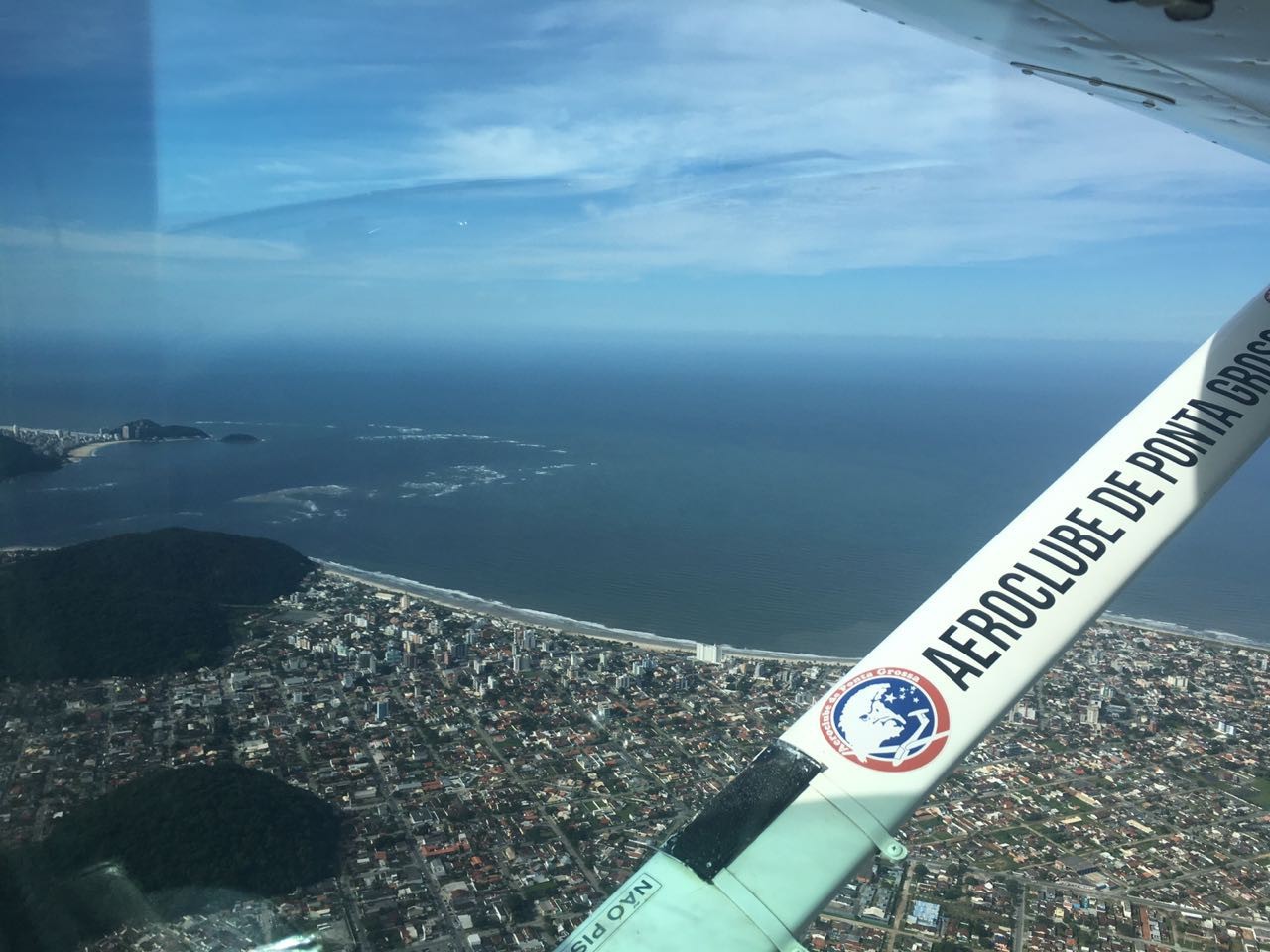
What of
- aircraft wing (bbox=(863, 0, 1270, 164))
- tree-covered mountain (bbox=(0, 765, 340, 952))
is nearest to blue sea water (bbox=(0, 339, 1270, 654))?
aircraft wing (bbox=(863, 0, 1270, 164))

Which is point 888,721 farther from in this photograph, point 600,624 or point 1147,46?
point 600,624

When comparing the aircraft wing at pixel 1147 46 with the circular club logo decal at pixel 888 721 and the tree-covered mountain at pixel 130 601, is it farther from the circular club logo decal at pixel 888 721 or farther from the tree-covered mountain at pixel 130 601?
the tree-covered mountain at pixel 130 601

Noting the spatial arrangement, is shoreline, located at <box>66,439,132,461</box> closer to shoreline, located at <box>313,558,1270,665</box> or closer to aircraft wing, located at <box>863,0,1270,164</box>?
shoreline, located at <box>313,558,1270,665</box>

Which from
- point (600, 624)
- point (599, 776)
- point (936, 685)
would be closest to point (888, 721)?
point (936, 685)

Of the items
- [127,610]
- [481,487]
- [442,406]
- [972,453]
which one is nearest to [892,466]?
[972,453]

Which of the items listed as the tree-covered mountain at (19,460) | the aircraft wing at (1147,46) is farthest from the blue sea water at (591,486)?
the aircraft wing at (1147,46)

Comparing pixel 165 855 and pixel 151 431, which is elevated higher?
pixel 151 431

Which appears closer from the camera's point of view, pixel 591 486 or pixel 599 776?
pixel 599 776

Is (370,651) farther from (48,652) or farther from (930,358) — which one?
(930,358)

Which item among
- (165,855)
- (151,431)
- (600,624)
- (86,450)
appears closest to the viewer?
(165,855)
